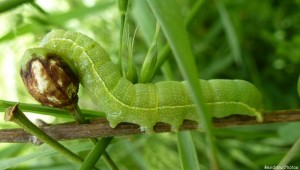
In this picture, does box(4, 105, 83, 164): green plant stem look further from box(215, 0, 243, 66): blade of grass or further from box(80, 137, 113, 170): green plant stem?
box(215, 0, 243, 66): blade of grass

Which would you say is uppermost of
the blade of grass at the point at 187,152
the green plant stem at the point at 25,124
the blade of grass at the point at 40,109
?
the blade of grass at the point at 187,152

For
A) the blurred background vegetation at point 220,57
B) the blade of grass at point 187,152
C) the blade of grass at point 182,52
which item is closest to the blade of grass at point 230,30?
the blurred background vegetation at point 220,57

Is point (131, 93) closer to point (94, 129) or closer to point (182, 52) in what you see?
point (94, 129)

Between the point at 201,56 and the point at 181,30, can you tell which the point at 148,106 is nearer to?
the point at 181,30

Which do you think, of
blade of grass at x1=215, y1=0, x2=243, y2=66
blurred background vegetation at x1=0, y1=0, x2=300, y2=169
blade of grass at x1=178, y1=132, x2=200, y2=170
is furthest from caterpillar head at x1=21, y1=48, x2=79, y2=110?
blade of grass at x1=215, y1=0, x2=243, y2=66

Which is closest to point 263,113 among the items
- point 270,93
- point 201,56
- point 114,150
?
point 114,150

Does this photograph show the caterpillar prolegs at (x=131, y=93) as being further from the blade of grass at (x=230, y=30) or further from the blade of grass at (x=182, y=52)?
the blade of grass at (x=230, y=30)

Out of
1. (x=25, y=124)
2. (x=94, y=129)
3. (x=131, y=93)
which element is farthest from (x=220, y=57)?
(x=25, y=124)

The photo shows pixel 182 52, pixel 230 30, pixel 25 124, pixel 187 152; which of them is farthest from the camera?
pixel 230 30
